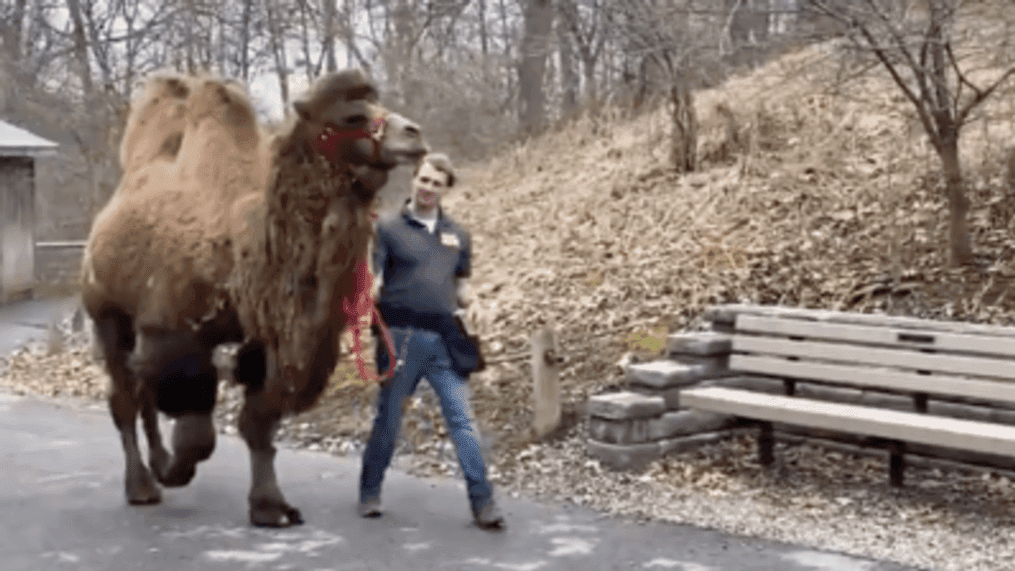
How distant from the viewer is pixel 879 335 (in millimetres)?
7086

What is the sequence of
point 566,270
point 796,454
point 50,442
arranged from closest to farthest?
point 796,454, point 50,442, point 566,270

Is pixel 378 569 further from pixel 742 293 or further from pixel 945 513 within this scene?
pixel 742 293

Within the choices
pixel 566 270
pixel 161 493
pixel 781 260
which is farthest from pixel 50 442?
pixel 781 260

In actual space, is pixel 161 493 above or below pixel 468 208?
below

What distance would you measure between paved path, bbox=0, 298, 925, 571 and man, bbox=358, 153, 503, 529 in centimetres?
39

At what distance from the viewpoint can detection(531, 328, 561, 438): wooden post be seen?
7711 mm

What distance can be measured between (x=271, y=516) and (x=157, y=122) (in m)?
2.38

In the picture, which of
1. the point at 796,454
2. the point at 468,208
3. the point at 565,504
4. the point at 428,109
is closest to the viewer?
the point at 565,504

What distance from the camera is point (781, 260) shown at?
9914 mm

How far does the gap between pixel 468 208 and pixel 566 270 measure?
4.00 m

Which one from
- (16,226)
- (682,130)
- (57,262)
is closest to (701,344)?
(682,130)

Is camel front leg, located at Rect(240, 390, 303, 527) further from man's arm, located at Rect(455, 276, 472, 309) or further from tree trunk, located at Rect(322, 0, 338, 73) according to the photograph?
tree trunk, located at Rect(322, 0, 338, 73)

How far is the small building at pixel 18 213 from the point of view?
20.8 metres

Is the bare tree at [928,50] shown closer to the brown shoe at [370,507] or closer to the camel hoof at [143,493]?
the brown shoe at [370,507]
